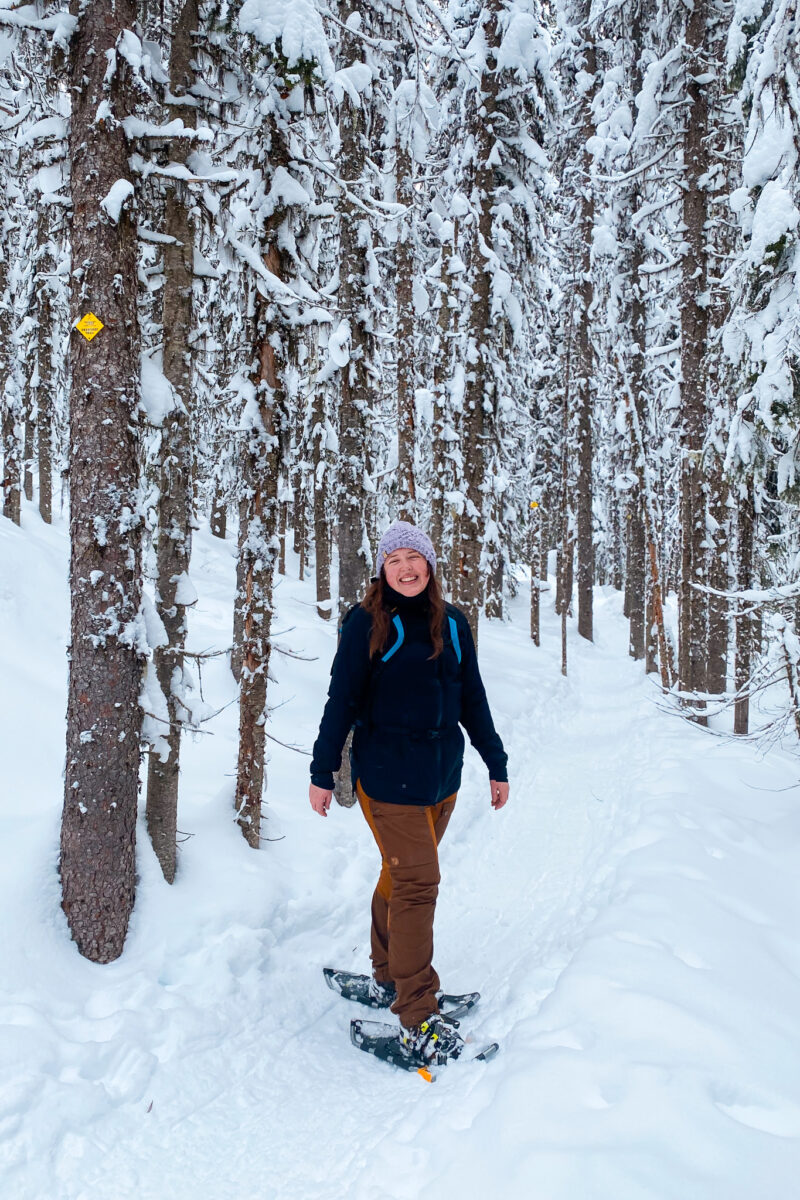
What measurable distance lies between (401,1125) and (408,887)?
1.06 m

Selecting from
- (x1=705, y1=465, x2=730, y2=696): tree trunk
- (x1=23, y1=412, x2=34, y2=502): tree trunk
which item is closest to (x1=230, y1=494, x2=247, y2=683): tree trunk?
(x1=705, y1=465, x2=730, y2=696): tree trunk

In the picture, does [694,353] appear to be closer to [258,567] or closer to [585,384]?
[258,567]

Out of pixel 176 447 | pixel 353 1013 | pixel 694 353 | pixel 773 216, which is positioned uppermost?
pixel 694 353

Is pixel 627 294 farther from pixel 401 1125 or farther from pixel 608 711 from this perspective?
pixel 401 1125

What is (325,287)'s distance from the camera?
8969 millimetres

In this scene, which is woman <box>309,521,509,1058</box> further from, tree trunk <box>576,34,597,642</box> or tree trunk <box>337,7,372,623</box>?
tree trunk <box>576,34,597,642</box>

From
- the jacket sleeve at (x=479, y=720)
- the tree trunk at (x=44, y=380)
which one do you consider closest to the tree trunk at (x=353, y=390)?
the jacket sleeve at (x=479, y=720)

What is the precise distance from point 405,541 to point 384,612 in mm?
429

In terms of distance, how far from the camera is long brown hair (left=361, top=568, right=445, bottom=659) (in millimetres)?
3916

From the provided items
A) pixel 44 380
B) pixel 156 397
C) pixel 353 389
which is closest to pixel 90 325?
pixel 156 397

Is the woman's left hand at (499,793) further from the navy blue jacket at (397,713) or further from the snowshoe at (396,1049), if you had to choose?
the snowshoe at (396,1049)

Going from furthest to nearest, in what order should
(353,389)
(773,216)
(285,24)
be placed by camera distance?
(353,389)
(773,216)
(285,24)

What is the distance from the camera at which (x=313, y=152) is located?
19.6 ft

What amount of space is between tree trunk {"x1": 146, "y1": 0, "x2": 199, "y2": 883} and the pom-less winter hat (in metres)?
2.09
